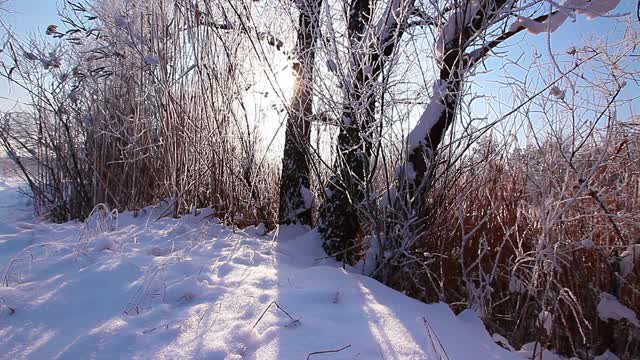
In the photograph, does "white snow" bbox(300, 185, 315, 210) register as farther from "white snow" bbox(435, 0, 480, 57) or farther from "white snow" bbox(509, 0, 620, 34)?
"white snow" bbox(509, 0, 620, 34)

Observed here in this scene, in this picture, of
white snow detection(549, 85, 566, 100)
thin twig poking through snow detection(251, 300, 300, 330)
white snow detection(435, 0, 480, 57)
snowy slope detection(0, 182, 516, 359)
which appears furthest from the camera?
white snow detection(435, 0, 480, 57)

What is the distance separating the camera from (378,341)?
4.02ft

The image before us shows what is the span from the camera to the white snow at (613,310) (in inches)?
69.4

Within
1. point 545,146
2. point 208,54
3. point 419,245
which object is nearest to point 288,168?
point 208,54

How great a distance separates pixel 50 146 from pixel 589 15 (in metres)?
4.41

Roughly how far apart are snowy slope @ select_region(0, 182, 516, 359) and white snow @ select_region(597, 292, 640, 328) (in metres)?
0.70

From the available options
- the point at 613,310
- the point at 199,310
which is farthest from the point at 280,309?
the point at 613,310

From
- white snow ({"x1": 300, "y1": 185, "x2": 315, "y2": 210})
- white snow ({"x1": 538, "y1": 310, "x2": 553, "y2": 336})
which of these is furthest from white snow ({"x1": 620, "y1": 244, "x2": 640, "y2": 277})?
white snow ({"x1": 300, "y1": 185, "x2": 315, "y2": 210})

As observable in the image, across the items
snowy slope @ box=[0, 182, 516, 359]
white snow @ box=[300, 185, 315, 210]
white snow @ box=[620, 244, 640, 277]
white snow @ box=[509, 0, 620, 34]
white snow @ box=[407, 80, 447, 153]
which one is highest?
white snow @ box=[509, 0, 620, 34]

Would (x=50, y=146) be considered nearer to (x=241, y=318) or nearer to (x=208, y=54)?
(x=208, y=54)

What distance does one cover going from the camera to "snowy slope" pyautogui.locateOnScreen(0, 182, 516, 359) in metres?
1.16

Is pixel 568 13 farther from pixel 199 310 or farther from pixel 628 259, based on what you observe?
pixel 199 310

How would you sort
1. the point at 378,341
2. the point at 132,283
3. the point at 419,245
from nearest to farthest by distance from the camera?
the point at 378,341 → the point at 132,283 → the point at 419,245

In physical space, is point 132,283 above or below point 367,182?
below
